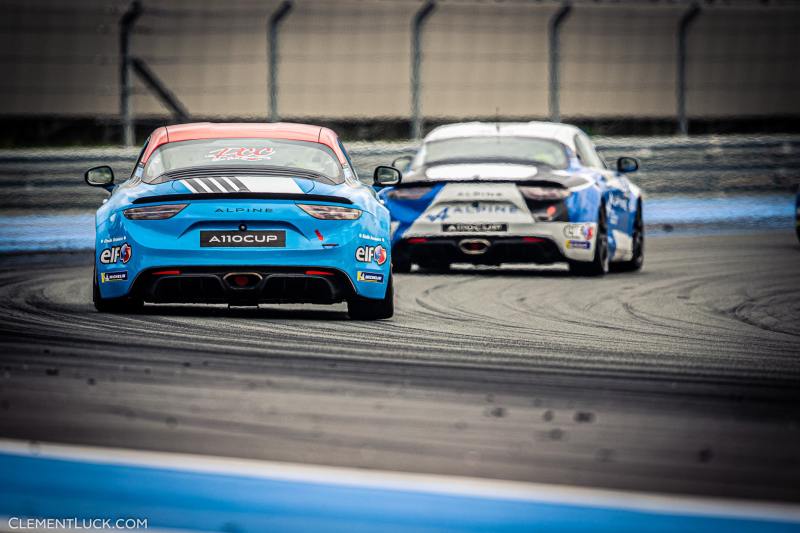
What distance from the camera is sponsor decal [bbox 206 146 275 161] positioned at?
1038 cm

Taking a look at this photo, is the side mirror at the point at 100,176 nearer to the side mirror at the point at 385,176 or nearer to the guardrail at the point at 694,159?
the side mirror at the point at 385,176

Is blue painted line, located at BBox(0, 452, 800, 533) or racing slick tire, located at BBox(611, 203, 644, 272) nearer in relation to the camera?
blue painted line, located at BBox(0, 452, 800, 533)

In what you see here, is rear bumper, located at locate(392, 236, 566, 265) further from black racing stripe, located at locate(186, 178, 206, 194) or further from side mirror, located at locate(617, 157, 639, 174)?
black racing stripe, located at locate(186, 178, 206, 194)

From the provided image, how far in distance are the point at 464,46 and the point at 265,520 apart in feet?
53.1

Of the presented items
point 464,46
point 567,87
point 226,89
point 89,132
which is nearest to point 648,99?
point 567,87

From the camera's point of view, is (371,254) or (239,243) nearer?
(239,243)

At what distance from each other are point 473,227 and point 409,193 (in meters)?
0.61

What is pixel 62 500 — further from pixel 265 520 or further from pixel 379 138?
pixel 379 138

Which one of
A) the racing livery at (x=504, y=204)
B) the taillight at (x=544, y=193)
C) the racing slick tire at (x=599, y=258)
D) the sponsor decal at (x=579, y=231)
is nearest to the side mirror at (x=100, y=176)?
the racing livery at (x=504, y=204)

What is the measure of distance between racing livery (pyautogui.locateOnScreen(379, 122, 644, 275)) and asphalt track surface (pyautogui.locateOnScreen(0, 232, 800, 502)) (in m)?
1.82

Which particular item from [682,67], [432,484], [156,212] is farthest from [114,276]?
[682,67]

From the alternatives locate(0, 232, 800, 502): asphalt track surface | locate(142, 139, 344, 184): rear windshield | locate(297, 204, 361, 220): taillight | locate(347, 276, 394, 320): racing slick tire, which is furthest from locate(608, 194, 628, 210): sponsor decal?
locate(297, 204, 361, 220): taillight

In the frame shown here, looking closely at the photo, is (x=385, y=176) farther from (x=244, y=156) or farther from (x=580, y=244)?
(x=580, y=244)

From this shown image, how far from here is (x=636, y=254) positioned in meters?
15.5
